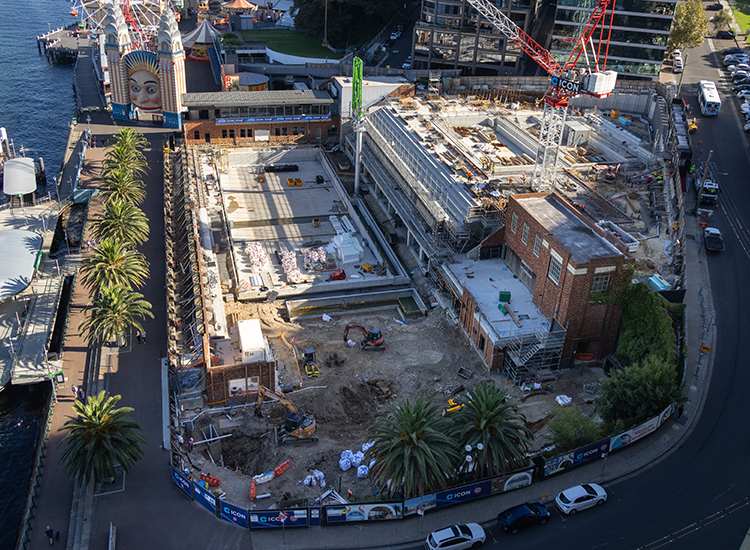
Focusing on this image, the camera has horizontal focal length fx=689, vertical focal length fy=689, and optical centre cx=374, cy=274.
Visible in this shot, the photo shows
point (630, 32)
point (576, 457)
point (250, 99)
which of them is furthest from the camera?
point (630, 32)

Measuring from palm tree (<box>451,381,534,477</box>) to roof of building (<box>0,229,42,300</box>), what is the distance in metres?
44.4

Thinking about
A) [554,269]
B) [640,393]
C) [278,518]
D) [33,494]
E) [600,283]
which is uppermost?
[554,269]

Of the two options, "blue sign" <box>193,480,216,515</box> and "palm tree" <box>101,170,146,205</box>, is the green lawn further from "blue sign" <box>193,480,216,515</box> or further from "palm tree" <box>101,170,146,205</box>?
"blue sign" <box>193,480,216,515</box>

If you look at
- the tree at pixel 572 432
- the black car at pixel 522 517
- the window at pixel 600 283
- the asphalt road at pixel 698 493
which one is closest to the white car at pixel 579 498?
the asphalt road at pixel 698 493

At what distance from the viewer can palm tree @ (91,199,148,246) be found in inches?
2618

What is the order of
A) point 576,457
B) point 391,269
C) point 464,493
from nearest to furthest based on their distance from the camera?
point 464,493 < point 576,457 < point 391,269

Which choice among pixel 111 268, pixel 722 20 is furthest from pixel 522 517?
pixel 722 20

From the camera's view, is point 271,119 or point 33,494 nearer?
point 33,494

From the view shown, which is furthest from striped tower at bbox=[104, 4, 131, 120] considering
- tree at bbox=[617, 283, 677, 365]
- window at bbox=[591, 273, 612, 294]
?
tree at bbox=[617, 283, 677, 365]

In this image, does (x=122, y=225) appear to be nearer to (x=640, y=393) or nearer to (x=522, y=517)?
(x=522, y=517)

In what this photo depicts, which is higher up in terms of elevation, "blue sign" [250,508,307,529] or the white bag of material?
"blue sign" [250,508,307,529]

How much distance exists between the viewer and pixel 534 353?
54.6 meters

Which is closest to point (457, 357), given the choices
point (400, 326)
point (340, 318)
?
point (400, 326)

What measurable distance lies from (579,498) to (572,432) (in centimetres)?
493
